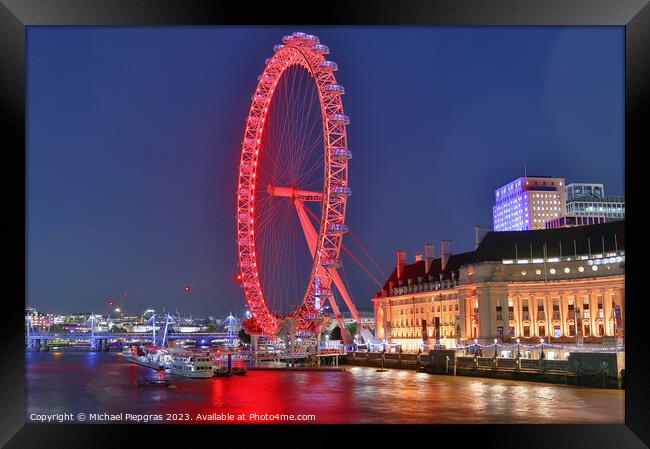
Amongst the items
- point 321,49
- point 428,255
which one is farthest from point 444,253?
point 321,49

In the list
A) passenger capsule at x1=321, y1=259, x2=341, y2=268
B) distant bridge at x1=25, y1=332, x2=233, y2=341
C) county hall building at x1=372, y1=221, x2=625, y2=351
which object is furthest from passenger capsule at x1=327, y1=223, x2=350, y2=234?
distant bridge at x1=25, y1=332, x2=233, y2=341

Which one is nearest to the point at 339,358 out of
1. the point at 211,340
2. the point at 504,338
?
the point at 504,338

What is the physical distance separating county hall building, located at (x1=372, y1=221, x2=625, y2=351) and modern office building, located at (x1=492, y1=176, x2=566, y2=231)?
2921 cm

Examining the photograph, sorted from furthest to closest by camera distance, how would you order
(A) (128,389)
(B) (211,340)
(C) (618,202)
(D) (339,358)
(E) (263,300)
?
1. (B) (211,340)
2. (C) (618,202)
3. (D) (339,358)
4. (E) (263,300)
5. (A) (128,389)

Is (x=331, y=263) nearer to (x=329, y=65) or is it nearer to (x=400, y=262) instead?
(x=329, y=65)

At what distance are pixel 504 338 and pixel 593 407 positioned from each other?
2662 centimetres

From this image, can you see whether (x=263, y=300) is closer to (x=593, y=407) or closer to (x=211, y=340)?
(x=593, y=407)

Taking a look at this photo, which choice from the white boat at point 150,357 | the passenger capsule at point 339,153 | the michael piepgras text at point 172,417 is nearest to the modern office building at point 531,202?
the white boat at point 150,357

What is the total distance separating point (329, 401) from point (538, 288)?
2852 centimetres

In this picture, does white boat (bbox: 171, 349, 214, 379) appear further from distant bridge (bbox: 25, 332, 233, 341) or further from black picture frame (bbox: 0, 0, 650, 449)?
distant bridge (bbox: 25, 332, 233, 341)

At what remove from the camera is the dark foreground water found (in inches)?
756

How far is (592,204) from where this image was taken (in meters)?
83.8

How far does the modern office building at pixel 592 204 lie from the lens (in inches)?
3182

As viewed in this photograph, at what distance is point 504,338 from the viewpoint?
157 feet
